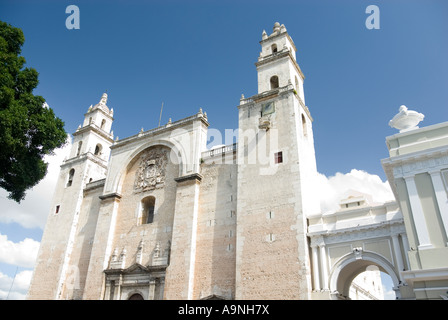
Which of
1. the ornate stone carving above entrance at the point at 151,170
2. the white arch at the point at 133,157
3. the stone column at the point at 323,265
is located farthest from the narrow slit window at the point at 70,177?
the stone column at the point at 323,265

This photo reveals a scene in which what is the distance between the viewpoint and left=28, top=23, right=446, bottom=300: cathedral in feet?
55.9

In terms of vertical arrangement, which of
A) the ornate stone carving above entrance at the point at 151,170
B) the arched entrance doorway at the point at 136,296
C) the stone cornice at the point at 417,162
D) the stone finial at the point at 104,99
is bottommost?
the arched entrance doorway at the point at 136,296

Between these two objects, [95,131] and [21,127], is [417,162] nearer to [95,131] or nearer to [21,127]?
[21,127]

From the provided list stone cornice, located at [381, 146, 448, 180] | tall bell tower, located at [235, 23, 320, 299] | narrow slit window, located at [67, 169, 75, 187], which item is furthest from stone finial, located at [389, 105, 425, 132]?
narrow slit window, located at [67, 169, 75, 187]

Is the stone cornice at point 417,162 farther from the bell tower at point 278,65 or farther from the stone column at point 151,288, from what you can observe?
the stone column at point 151,288

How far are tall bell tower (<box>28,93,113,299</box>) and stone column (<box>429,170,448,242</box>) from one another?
23.6 meters

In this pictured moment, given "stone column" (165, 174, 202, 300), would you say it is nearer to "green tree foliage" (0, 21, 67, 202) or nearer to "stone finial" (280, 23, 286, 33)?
"green tree foliage" (0, 21, 67, 202)

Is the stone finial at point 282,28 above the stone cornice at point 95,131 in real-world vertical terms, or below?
above

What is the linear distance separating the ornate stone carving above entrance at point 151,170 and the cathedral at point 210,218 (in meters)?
0.09

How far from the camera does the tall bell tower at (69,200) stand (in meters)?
26.2

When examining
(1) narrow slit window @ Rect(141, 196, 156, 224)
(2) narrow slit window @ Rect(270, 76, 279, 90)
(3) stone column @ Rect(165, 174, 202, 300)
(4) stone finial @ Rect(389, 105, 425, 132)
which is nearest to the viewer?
(4) stone finial @ Rect(389, 105, 425, 132)

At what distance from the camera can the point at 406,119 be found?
1420cm

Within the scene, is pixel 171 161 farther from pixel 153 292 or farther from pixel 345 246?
pixel 345 246

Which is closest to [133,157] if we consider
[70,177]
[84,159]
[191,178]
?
[84,159]
